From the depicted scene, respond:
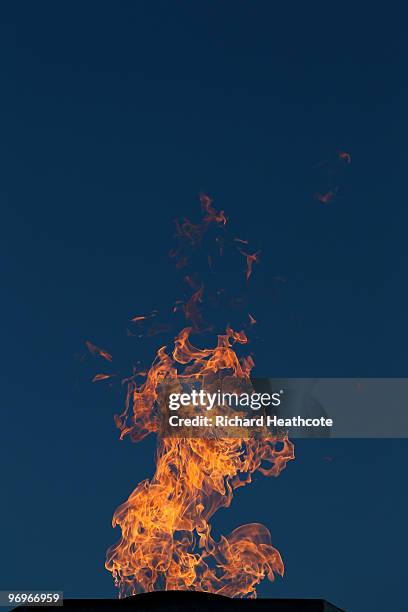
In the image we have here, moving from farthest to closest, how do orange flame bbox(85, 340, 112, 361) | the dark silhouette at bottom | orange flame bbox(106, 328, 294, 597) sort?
orange flame bbox(85, 340, 112, 361) → orange flame bbox(106, 328, 294, 597) → the dark silhouette at bottom

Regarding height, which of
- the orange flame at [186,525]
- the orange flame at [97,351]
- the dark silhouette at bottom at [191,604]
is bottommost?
the dark silhouette at bottom at [191,604]

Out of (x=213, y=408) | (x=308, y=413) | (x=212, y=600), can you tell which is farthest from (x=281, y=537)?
(x=212, y=600)

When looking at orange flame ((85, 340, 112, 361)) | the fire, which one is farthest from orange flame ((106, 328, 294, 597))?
orange flame ((85, 340, 112, 361))

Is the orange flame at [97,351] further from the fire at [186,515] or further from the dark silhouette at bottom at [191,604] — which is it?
the dark silhouette at bottom at [191,604]

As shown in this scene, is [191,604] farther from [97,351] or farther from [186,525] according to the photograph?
[97,351]

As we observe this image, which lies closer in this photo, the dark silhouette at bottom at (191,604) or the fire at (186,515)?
the dark silhouette at bottom at (191,604)

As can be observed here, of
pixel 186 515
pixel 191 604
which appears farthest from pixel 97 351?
pixel 191 604

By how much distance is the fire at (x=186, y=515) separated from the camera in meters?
3.90

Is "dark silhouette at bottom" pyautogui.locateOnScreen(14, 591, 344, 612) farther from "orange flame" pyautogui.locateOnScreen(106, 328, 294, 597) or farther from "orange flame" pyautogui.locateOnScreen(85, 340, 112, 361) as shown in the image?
"orange flame" pyautogui.locateOnScreen(85, 340, 112, 361)

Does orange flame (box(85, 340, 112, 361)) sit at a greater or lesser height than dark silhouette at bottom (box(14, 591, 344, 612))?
greater

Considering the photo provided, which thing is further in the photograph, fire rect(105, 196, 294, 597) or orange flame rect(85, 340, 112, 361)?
orange flame rect(85, 340, 112, 361)

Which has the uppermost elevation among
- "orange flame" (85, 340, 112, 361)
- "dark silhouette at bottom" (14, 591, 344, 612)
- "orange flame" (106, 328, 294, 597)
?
"orange flame" (85, 340, 112, 361)

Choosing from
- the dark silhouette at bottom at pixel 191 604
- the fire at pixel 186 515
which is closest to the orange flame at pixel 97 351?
the fire at pixel 186 515

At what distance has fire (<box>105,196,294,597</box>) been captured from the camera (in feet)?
12.8
